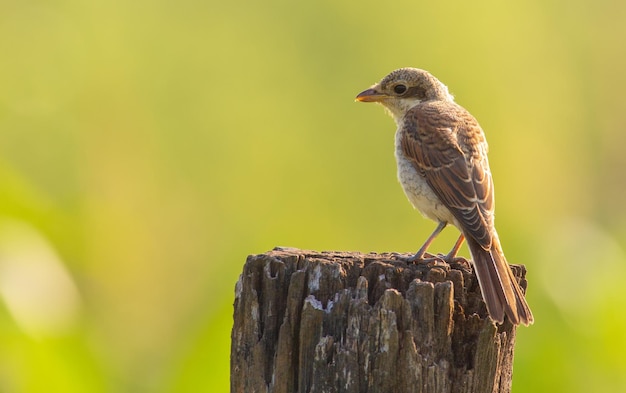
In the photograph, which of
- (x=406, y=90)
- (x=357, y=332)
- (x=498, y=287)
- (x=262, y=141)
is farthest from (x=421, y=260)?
(x=262, y=141)

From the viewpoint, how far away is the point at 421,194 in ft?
19.3

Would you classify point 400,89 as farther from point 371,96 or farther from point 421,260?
point 421,260

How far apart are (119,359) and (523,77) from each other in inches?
221

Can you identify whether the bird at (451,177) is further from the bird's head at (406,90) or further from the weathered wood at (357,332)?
the weathered wood at (357,332)

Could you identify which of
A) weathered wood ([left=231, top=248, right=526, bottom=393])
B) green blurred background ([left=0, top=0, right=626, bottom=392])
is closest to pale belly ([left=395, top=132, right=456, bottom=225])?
weathered wood ([left=231, top=248, right=526, bottom=393])

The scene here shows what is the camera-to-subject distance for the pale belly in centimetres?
582

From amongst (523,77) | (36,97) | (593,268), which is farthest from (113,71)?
(593,268)

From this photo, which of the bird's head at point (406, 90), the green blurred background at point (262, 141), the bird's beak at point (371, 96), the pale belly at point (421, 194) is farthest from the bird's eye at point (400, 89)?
the green blurred background at point (262, 141)

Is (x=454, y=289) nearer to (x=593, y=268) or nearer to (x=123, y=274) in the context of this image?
(x=593, y=268)

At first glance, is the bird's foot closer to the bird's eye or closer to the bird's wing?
the bird's wing

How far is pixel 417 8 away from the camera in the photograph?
1224 centimetres

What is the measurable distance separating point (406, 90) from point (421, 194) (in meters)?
1.20

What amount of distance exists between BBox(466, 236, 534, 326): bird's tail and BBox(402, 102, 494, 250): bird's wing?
0.43 ft

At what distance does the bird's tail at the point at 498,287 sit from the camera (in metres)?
4.35
